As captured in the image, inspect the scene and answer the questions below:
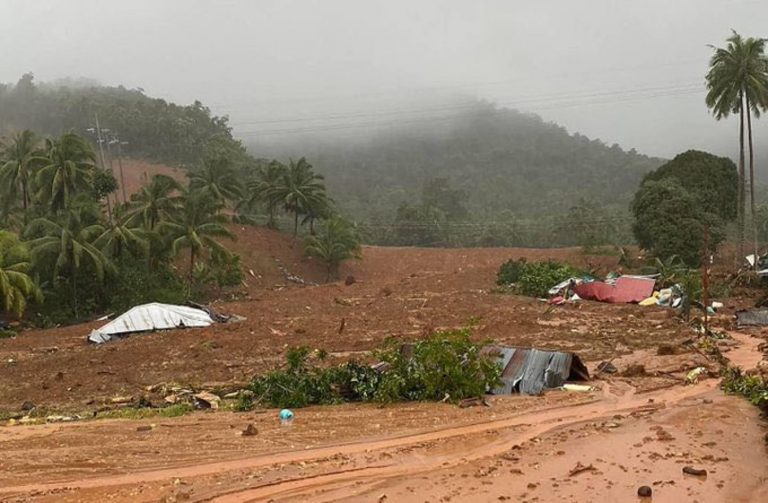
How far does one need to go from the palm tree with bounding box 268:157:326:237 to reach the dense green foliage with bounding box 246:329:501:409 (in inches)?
1314

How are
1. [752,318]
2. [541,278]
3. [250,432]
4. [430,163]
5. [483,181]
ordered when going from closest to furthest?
[250,432] < [752,318] < [541,278] < [483,181] < [430,163]

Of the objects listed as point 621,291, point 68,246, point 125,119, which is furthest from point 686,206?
point 125,119

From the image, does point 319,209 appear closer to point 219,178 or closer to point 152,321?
point 219,178

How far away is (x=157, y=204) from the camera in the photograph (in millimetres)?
34000

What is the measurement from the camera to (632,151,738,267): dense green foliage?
112 feet

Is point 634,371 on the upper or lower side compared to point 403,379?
lower

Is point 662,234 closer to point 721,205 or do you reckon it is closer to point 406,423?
point 721,205

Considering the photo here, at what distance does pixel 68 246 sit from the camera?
29016 mm

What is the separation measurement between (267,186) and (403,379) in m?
35.8

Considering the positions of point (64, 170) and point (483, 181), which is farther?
point (483, 181)

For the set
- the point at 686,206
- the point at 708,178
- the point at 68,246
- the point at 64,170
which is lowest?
the point at 686,206

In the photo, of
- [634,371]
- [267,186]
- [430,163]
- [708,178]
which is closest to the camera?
[634,371]

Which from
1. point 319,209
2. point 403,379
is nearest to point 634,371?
point 403,379

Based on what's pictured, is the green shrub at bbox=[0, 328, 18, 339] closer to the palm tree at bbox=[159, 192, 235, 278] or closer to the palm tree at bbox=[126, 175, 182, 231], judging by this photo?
the palm tree at bbox=[159, 192, 235, 278]
